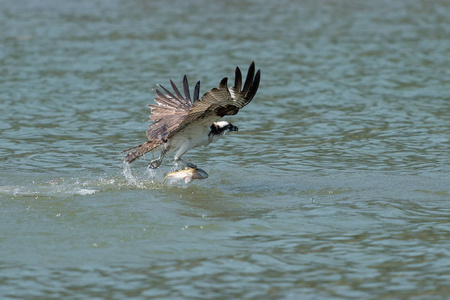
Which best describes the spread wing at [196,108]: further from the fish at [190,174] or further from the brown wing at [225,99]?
the fish at [190,174]

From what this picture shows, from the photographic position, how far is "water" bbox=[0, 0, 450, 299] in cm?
705

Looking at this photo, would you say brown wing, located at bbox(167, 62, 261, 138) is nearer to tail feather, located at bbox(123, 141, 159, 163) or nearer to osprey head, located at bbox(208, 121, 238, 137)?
osprey head, located at bbox(208, 121, 238, 137)

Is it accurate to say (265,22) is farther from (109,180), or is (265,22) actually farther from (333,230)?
(333,230)

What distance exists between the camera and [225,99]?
883 centimetres

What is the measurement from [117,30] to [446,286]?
19.2 meters

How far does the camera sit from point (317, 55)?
20.3m

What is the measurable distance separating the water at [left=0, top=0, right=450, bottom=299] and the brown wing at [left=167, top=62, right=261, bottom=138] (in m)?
1.05

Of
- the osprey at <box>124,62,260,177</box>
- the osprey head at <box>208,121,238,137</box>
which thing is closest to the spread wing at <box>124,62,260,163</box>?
the osprey at <box>124,62,260,177</box>

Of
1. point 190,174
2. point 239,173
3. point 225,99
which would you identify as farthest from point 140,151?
point 225,99

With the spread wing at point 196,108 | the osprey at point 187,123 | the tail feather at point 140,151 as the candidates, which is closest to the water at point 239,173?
the tail feather at point 140,151

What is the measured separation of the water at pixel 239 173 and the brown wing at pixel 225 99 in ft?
3.46

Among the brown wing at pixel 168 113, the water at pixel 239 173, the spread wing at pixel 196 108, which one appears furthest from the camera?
the brown wing at pixel 168 113

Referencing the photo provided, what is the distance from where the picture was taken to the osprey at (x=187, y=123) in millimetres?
8906

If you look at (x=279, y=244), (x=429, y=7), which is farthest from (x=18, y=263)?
(x=429, y=7)
